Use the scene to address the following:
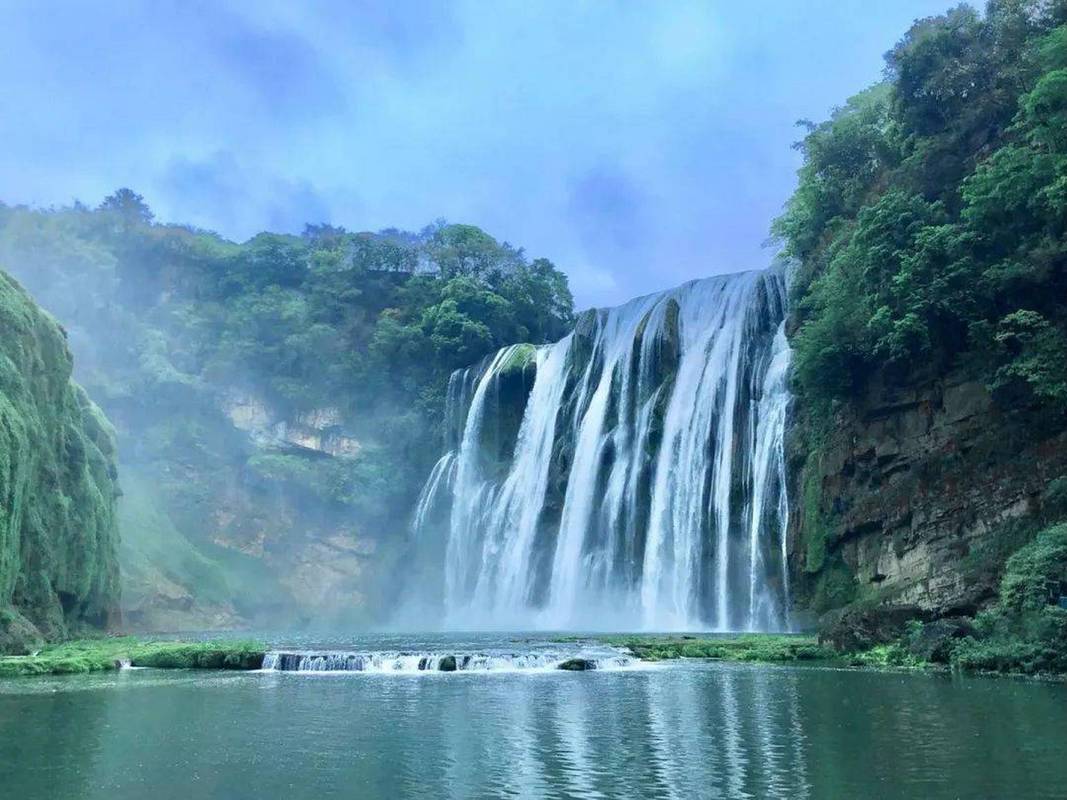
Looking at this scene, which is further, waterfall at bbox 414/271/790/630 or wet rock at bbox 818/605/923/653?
waterfall at bbox 414/271/790/630

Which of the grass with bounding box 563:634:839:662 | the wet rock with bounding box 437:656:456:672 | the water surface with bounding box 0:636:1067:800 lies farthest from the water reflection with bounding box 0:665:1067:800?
the grass with bounding box 563:634:839:662

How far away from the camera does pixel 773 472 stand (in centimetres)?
3631

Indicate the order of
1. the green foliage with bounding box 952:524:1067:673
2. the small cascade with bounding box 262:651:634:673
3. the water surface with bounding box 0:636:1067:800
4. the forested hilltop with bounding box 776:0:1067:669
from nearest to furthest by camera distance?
1. the water surface with bounding box 0:636:1067:800
2. the green foliage with bounding box 952:524:1067:673
3. the small cascade with bounding box 262:651:634:673
4. the forested hilltop with bounding box 776:0:1067:669

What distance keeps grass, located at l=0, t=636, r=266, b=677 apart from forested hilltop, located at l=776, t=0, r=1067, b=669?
49.2 ft

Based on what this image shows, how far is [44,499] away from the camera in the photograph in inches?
1366

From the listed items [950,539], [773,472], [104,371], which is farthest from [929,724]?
[104,371]

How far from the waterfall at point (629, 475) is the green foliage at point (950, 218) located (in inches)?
193

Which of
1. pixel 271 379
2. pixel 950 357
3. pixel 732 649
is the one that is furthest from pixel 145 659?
pixel 271 379

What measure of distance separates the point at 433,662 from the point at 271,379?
44.4 m

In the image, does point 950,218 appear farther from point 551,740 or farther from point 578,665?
point 551,740

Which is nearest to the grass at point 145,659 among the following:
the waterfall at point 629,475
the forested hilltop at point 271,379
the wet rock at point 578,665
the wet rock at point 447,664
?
the wet rock at point 447,664

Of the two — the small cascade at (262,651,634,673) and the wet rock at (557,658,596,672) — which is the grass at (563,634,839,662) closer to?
the small cascade at (262,651,634,673)

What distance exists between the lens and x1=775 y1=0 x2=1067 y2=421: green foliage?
26516 mm

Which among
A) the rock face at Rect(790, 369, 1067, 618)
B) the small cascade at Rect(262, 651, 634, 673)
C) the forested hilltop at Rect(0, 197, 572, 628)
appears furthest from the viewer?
the forested hilltop at Rect(0, 197, 572, 628)
